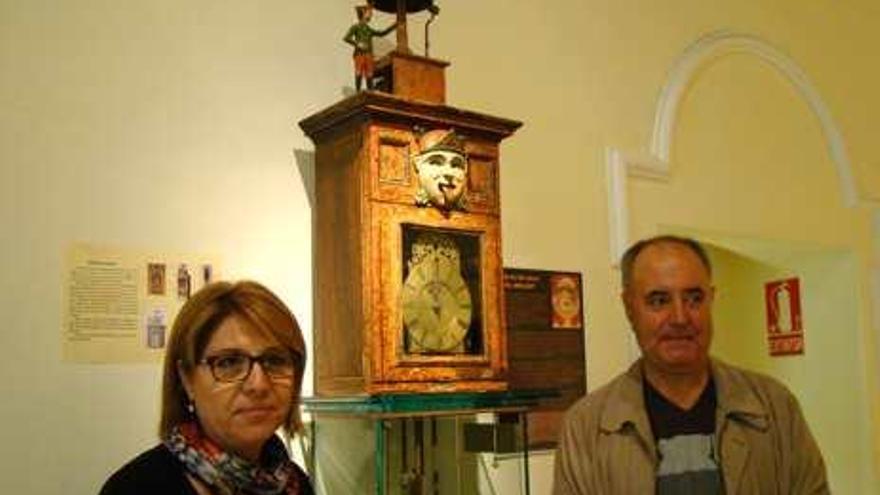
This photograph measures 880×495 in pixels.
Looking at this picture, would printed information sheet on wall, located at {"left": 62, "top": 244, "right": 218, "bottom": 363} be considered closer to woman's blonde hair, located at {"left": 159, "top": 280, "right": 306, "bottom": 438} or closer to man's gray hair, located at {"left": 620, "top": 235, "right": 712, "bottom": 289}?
woman's blonde hair, located at {"left": 159, "top": 280, "right": 306, "bottom": 438}

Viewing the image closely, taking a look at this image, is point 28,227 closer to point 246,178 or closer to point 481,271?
point 246,178

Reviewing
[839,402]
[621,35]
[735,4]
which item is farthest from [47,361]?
[839,402]

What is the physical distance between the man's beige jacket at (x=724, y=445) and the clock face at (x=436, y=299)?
0.30 meters

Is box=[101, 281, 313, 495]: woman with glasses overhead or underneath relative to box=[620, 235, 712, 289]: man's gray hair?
underneath

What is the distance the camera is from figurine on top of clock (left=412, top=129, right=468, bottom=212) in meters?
2.07

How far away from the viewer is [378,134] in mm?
2033

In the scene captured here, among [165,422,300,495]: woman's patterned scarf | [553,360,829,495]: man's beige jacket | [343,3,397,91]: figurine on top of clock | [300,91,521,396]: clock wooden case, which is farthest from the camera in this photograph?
[343,3,397,91]: figurine on top of clock

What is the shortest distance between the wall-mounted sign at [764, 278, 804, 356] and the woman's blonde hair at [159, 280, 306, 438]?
9.29ft

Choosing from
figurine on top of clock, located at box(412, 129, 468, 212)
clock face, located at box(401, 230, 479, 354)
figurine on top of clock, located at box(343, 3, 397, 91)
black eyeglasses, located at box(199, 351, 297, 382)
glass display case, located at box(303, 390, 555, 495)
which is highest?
figurine on top of clock, located at box(343, 3, 397, 91)

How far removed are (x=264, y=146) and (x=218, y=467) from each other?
88 cm

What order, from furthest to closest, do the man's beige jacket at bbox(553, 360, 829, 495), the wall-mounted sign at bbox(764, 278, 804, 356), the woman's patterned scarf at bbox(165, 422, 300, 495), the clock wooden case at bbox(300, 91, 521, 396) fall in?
1. the wall-mounted sign at bbox(764, 278, 804, 356)
2. the clock wooden case at bbox(300, 91, 521, 396)
3. the man's beige jacket at bbox(553, 360, 829, 495)
4. the woman's patterned scarf at bbox(165, 422, 300, 495)

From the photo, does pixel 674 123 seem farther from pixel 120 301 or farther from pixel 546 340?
pixel 120 301

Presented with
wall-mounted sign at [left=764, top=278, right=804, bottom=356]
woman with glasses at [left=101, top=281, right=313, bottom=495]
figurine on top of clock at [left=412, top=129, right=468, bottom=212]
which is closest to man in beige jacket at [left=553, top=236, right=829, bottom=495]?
figurine on top of clock at [left=412, top=129, right=468, bottom=212]

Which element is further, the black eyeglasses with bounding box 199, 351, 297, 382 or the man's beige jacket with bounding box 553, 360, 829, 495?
the man's beige jacket with bounding box 553, 360, 829, 495
